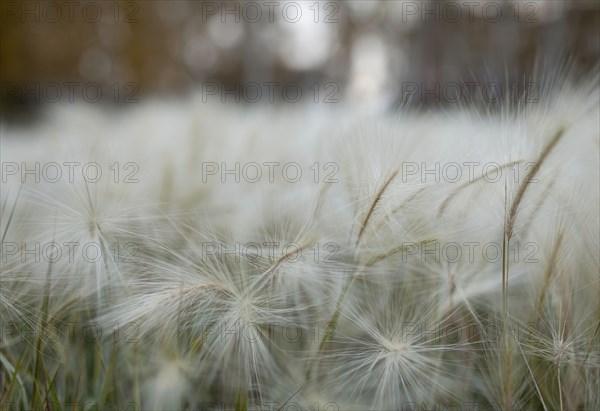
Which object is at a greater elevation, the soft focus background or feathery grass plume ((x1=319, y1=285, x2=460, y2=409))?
the soft focus background

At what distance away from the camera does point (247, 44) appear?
16.7ft

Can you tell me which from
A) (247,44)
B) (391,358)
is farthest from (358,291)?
(247,44)

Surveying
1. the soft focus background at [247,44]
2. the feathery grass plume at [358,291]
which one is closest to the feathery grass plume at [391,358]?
the feathery grass plume at [358,291]

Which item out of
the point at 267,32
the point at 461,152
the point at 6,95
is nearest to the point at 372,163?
the point at 461,152

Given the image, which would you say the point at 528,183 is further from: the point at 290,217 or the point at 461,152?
the point at 290,217

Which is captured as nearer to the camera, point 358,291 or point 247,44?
point 358,291

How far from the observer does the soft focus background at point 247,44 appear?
3221 millimetres

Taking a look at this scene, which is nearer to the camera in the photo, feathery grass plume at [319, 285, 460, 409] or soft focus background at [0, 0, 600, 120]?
feathery grass plume at [319, 285, 460, 409]

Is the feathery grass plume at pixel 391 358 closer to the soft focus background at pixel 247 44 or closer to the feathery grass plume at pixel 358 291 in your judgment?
the feathery grass plume at pixel 358 291

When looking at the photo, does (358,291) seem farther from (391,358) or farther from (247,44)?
(247,44)

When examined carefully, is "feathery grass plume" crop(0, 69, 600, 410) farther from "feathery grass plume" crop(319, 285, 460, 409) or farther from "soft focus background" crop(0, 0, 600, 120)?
"soft focus background" crop(0, 0, 600, 120)

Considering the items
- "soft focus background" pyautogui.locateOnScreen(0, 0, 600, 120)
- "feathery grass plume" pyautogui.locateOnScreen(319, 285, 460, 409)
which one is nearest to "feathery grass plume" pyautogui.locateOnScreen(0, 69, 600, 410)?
"feathery grass plume" pyautogui.locateOnScreen(319, 285, 460, 409)

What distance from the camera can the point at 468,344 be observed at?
1.58ft

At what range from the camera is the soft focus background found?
3.22 metres
